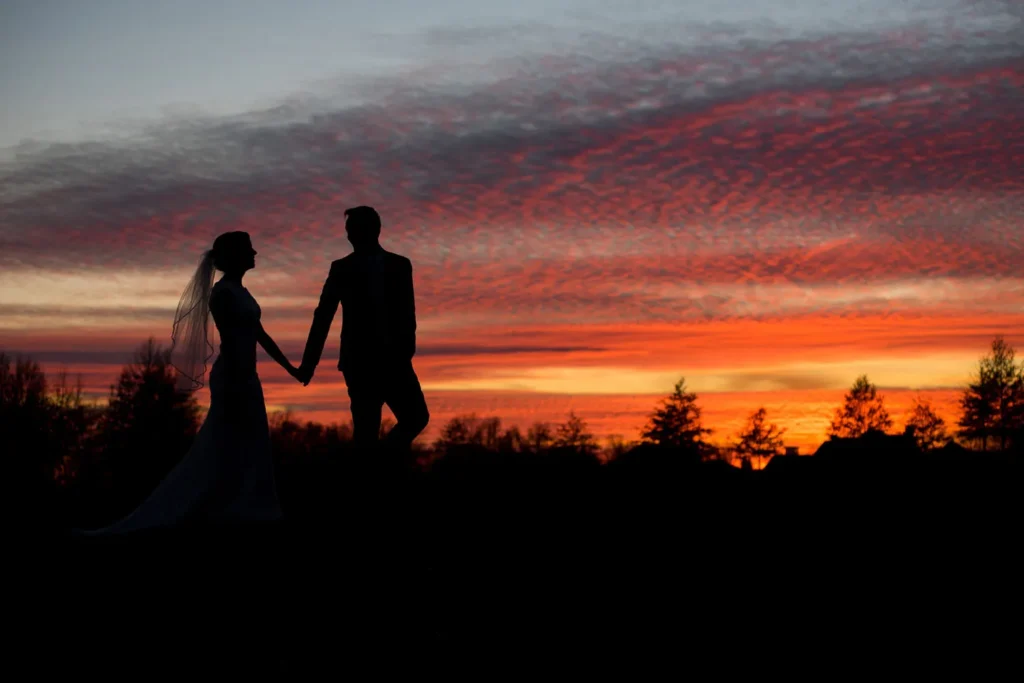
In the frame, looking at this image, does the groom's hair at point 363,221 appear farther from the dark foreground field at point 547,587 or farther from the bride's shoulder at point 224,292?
Result: the dark foreground field at point 547,587

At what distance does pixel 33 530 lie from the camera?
11.4 metres

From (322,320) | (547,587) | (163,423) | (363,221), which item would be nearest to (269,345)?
(322,320)

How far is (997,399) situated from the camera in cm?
8150

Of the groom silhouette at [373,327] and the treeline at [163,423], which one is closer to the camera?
the groom silhouette at [373,327]

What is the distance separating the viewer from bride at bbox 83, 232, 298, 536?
1052 centimetres

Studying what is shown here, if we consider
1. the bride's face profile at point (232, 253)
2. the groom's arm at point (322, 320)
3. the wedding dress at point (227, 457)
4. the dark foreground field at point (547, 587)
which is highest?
the bride's face profile at point (232, 253)

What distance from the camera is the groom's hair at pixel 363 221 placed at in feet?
33.7

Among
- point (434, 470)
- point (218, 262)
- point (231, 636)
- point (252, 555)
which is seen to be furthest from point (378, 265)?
point (434, 470)

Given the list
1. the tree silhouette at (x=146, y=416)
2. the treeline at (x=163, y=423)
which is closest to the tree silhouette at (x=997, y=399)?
the treeline at (x=163, y=423)

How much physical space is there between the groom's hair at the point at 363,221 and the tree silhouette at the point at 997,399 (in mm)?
79414

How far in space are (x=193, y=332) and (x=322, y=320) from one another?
178 cm

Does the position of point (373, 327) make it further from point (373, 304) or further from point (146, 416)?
point (146, 416)

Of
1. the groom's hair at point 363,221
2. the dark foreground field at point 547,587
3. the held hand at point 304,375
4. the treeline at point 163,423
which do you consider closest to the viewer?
the dark foreground field at point 547,587

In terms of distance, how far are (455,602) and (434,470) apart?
11.5 m
